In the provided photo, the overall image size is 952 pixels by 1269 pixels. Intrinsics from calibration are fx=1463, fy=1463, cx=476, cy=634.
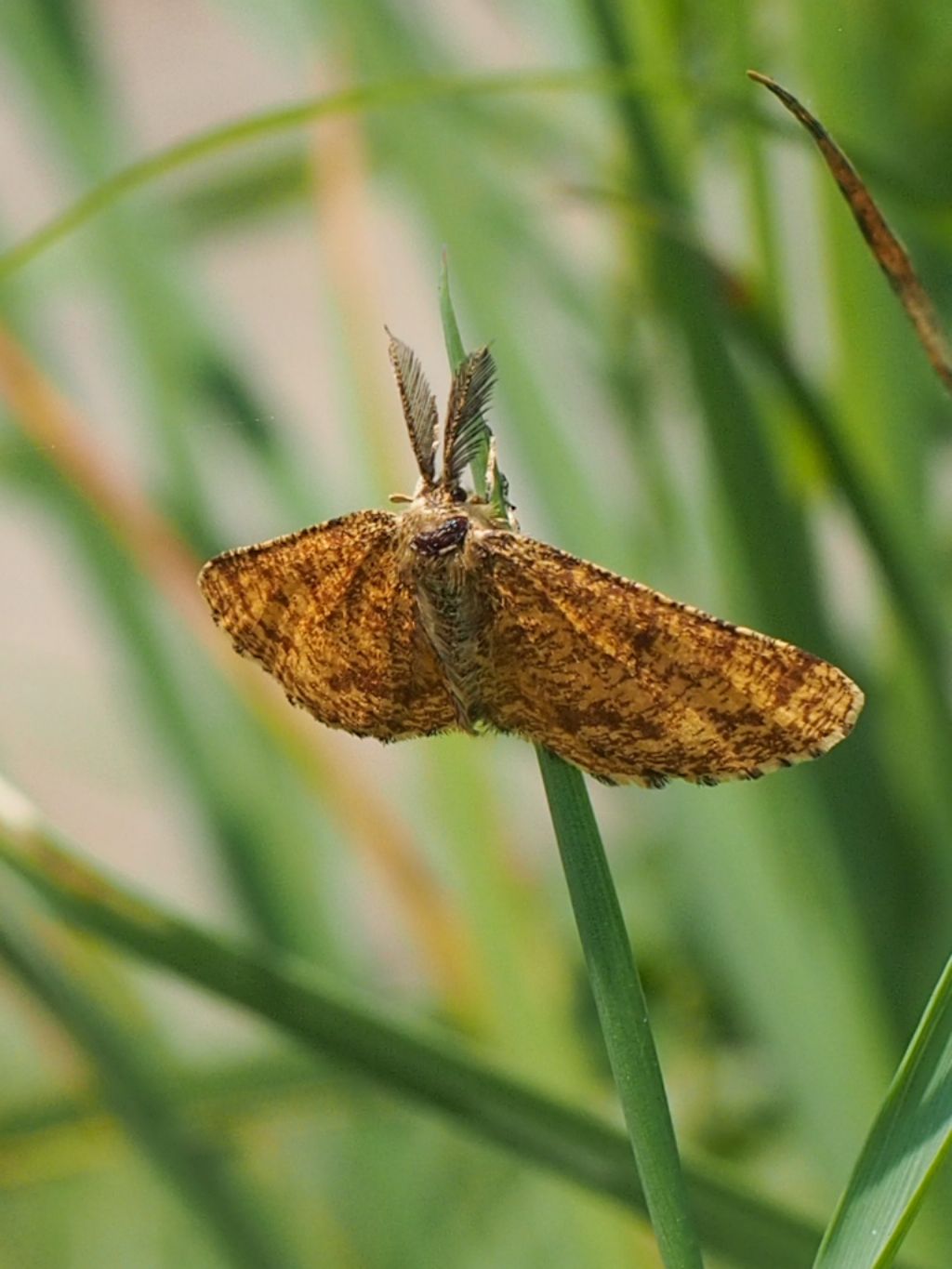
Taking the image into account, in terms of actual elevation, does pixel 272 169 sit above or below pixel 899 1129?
above

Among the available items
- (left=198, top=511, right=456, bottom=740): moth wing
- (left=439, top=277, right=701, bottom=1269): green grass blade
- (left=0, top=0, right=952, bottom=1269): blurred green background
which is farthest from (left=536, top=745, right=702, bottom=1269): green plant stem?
(left=0, top=0, right=952, bottom=1269): blurred green background

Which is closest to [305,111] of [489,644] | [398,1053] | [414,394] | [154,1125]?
[414,394]

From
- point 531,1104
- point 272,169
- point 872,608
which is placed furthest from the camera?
point 272,169

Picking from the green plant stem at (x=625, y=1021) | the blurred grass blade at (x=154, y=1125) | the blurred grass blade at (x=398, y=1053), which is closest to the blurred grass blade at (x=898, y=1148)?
the green plant stem at (x=625, y=1021)

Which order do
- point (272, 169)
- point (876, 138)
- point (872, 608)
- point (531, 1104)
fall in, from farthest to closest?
point (272, 169)
point (872, 608)
point (876, 138)
point (531, 1104)

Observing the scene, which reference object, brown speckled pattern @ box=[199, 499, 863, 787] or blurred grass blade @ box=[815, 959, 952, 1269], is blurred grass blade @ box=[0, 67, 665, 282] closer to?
brown speckled pattern @ box=[199, 499, 863, 787]

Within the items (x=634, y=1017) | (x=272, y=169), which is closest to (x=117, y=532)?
(x=272, y=169)

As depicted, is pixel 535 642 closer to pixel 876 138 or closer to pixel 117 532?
pixel 876 138
